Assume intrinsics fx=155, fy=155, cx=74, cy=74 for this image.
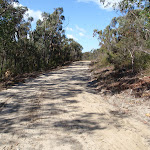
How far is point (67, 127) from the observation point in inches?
159

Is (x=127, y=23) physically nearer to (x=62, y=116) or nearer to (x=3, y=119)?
(x=62, y=116)

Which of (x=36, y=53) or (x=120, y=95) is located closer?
(x=120, y=95)

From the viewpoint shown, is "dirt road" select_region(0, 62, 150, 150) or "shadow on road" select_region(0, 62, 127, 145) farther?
"shadow on road" select_region(0, 62, 127, 145)

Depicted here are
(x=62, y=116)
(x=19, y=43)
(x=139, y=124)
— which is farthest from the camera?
(x=19, y=43)

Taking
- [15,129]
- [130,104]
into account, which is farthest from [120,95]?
[15,129]


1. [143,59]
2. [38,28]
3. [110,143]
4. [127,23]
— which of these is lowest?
[110,143]

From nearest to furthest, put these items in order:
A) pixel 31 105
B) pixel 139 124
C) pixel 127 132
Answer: pixel 127 132 < pixel 139 124 < pixel 31 105

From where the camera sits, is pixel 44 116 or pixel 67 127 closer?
pixel 67 127

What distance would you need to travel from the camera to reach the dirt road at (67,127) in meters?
3.31

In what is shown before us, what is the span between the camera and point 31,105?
18.7ft

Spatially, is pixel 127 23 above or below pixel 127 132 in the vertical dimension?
above

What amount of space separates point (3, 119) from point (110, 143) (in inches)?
120

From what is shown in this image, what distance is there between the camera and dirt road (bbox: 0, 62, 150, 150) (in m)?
3.31

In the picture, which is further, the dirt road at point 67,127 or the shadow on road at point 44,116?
the shadow on road at point 44,116
